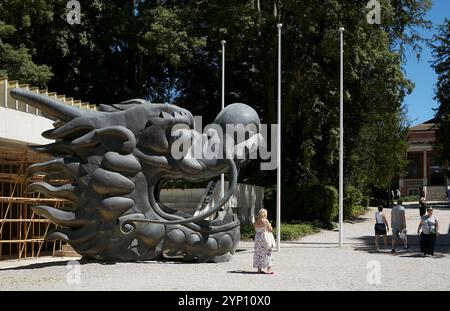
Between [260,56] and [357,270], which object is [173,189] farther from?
[357,270]

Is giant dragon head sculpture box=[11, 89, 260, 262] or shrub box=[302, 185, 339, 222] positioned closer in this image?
giant dragon head sculpture box=[11, 89, 260, 262]

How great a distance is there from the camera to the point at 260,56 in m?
34.4

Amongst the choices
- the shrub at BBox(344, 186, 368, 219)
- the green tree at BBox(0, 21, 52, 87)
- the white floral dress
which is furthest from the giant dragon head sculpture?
the shrub at BBox(344, 186, 368, 219)

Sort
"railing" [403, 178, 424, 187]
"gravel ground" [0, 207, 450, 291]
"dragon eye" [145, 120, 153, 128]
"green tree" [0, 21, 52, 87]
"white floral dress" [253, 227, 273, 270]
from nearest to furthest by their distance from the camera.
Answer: "gravel ground" [0, 207, 450, 291] < "white floral dress" [253, 227, 273, 270] < "dragon eye" [145, 120, 153, 128] < "green tree" [0, 21, 52, 87] < "railing" [403, 178, 424, 187]

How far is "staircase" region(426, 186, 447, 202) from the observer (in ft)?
207

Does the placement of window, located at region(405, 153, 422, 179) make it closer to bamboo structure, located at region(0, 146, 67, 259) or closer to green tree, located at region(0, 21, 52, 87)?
green tree, located at region(0, 21, 52, 87)

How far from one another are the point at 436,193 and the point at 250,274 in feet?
191

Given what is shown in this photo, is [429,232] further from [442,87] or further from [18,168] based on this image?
[442,87]

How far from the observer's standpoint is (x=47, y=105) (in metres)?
14.5

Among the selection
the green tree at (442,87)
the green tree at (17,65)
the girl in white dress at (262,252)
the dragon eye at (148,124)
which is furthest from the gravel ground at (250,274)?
the green tree at (442,87)

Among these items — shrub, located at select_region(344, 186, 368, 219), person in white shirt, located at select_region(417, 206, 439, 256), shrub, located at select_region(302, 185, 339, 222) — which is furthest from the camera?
shrub, located at select_region(344, 186, 368, 219)

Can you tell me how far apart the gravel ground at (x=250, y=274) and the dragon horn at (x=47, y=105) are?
3.68 metres

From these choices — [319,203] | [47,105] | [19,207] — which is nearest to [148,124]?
[47,105]

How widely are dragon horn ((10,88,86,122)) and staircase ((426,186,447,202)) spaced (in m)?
53.9
